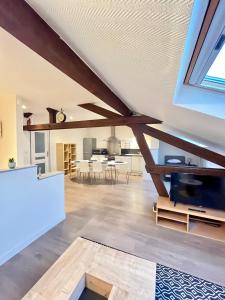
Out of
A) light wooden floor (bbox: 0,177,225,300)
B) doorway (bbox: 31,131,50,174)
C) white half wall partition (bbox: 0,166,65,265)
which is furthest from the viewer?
doorway (bbox: 31,131,50,174)

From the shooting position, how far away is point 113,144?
8.57 meters

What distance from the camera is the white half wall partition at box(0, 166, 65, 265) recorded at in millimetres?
2129

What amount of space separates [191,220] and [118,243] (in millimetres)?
1522

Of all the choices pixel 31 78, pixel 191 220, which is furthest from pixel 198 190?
pixel 31 78

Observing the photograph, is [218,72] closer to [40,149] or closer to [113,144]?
[40,149]

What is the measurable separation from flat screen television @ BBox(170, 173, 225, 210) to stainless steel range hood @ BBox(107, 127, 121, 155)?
560 cm

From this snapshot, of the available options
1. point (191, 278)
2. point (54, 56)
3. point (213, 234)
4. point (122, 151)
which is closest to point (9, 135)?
point (54, 56)

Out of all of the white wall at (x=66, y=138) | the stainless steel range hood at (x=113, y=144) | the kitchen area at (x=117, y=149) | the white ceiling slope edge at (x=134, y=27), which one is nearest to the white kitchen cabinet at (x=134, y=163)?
the kitchen area at (x=117, y=149)

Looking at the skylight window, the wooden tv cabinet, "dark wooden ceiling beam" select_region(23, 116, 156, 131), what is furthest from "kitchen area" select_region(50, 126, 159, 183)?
the skylight window

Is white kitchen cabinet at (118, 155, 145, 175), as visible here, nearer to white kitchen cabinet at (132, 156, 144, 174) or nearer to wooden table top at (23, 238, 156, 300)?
white kitchen cabinet at (132, 156, 144, 174)

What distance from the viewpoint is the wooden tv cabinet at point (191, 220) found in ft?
8.83

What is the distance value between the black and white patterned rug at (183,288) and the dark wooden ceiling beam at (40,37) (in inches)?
91.5

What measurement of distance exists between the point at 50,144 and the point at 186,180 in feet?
17.9

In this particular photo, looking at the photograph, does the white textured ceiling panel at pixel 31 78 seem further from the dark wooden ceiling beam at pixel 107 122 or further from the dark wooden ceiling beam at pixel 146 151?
the dark wooden ceiling beam at pixel 146 151
